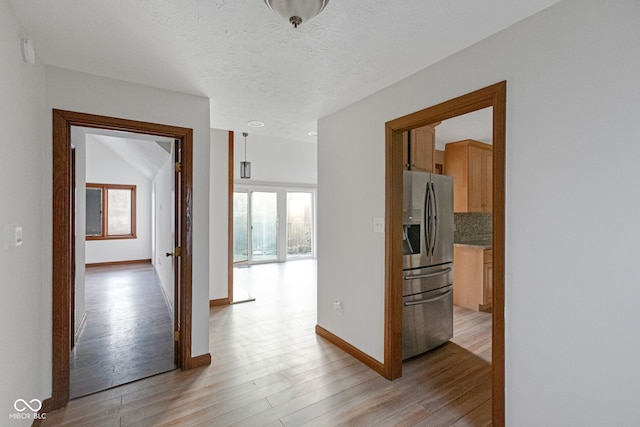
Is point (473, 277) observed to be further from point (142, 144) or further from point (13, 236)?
point (142, 144)

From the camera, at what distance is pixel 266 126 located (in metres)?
3.60

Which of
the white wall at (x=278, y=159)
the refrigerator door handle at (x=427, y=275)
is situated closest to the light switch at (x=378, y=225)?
the refrigerator door handle at (x=427, y=275)

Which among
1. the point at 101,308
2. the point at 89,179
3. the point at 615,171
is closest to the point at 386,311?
the point at 615,171

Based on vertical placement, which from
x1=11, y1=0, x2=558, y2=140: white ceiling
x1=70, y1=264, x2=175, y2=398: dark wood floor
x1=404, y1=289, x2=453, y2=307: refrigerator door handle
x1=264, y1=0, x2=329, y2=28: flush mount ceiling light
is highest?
x1=11, y1=0, x2=558, y2=140: white ceiling

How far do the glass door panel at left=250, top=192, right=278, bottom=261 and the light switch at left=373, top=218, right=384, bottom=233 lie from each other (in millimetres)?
5997

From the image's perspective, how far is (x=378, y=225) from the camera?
2.60 meters

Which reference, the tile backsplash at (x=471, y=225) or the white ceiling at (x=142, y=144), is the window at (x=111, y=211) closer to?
the white ceiling at (x=142, y=144)

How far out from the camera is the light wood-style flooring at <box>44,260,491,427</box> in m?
2.02

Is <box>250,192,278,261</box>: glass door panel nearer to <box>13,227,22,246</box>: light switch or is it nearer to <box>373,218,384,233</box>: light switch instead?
<box>373,218,384,233</box>: light switch

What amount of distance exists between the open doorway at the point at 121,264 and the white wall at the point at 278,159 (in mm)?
1779

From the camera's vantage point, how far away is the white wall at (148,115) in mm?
2104

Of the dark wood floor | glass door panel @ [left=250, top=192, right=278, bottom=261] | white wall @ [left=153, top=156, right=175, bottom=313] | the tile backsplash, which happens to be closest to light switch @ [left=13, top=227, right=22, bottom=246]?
the dark wood floor

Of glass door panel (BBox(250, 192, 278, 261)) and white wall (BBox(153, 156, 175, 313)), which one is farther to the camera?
glass door panel (BBox(250, 192, 278, 261))

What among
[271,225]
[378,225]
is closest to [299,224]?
[271,225]
